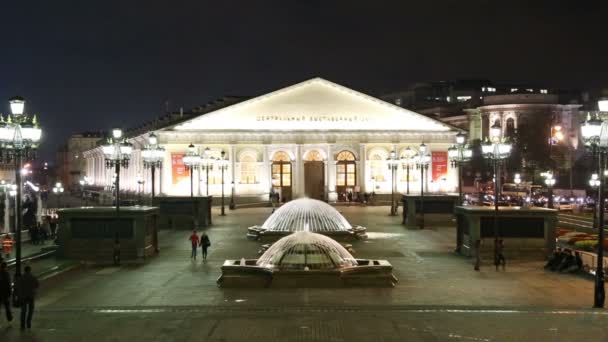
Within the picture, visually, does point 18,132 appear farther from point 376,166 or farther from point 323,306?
point 376,166

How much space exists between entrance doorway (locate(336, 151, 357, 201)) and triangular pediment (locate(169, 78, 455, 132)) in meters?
3.00

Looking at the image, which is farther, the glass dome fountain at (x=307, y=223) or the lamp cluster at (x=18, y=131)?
the glass dome fountain at (x=307, y=223)

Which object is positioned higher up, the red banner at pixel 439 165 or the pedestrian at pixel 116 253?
the red banner at pixel 439 165

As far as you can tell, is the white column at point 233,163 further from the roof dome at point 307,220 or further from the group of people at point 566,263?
the group of people at point 566,263

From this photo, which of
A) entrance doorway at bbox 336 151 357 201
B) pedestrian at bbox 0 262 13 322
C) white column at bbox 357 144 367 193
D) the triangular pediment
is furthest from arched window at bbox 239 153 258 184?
pedestrian at bbox 0 262 13 322

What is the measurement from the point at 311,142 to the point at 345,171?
15.4ft

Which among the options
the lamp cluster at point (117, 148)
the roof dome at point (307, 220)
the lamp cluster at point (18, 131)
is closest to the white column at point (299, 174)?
the roof dome at point (307, 220)

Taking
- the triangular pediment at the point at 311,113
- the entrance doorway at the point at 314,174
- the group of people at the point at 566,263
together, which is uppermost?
the triangular pediment at the point at 311,113

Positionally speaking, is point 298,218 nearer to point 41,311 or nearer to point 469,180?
point 41,311

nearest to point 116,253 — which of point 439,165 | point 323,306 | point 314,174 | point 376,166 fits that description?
point 323,306

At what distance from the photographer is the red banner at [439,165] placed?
78.9 meters

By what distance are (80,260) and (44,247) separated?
122 inches

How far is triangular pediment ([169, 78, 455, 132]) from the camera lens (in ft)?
258

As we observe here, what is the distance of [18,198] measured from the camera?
776 inches
